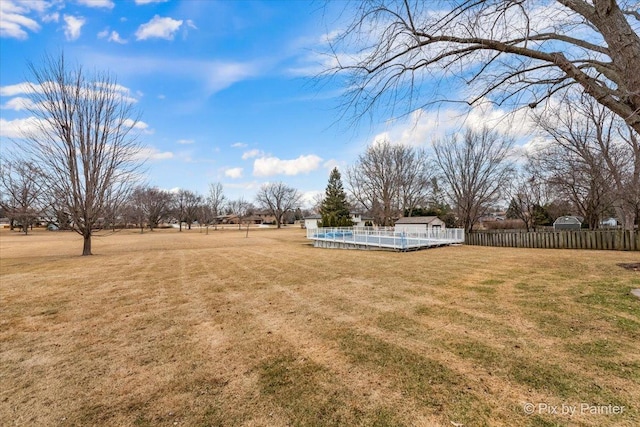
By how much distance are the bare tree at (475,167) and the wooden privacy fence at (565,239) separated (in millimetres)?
4964

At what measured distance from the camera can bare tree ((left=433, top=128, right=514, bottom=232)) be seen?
25.7 metres

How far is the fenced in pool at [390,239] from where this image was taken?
17312mm

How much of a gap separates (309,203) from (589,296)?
76345mm

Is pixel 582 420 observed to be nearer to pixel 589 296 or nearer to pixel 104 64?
pixel 589 296

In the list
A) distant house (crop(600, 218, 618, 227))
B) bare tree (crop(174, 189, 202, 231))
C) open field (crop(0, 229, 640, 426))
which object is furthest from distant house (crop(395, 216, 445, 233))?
bare tree (crop(174, 189, 202, 231))

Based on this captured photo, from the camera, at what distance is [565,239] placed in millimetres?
16656

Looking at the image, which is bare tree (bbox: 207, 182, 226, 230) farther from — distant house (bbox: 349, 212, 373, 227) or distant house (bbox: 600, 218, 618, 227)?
distant house (bbox: 600, 218, 618, 227)

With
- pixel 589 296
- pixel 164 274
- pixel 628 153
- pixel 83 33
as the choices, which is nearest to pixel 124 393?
pixel 589 296

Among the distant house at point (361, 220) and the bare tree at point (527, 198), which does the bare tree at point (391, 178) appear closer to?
the distant house at point (361, 220)

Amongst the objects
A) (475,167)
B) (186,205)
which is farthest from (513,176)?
(186,205)

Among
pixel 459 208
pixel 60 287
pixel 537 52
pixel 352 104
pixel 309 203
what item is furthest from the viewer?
pixel 309 203

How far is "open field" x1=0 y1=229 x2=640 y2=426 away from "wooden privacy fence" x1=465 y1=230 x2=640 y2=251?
10.9 metres

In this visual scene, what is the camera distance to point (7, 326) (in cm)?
480

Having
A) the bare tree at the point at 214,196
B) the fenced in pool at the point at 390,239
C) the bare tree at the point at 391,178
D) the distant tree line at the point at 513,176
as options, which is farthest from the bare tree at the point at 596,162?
the bare tree at the point at 214,196
